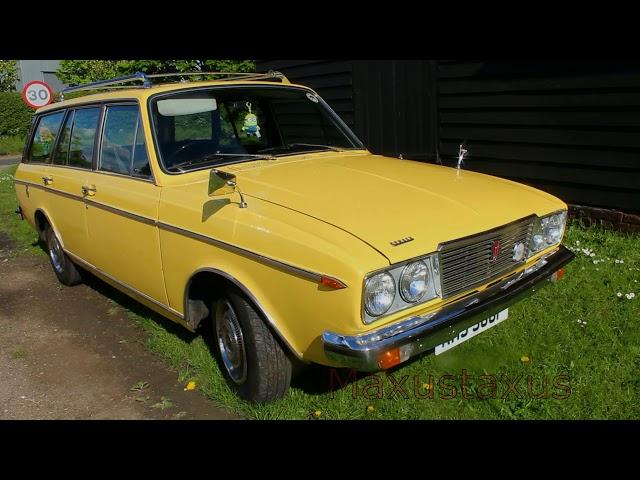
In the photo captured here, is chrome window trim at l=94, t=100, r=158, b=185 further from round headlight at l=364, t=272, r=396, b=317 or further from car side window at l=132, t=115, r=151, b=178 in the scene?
round headlight at l=364, t=272, r=396, b=317

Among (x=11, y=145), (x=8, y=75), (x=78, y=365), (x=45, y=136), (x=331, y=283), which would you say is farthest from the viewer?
(x=8, y=75)

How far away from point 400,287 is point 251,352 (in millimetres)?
980

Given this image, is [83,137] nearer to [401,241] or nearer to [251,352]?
[251,352]

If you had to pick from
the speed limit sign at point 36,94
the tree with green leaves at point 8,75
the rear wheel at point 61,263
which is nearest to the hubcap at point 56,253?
the rear wheel at point 61,263

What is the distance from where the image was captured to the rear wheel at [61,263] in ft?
17.4

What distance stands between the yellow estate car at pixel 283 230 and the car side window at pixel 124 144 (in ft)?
0.06

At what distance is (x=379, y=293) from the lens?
2426 mm

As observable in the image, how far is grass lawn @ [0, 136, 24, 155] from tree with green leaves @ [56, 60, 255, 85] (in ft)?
36.5

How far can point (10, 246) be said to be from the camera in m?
7.35

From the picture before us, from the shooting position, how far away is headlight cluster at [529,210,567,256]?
10.6ft

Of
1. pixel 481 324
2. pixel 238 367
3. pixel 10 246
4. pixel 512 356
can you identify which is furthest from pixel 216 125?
pixel 10 246

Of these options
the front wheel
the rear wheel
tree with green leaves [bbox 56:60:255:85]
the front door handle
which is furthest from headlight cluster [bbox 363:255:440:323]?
tree with green leaves [bbox 56:60:255:85]

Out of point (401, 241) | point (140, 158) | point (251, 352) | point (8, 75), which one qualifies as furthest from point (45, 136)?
point (8, 75)

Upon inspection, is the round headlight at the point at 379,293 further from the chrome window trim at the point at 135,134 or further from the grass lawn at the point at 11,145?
the grass lawn at the point at 11,145
